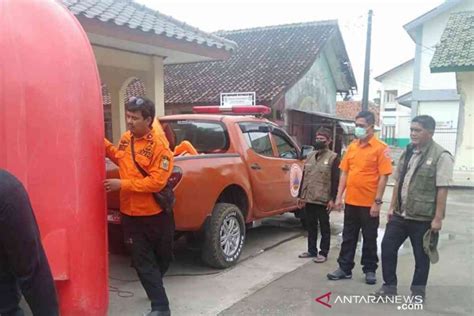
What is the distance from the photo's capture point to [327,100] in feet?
75.6

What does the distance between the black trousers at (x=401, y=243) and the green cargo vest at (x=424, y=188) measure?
0.32 feet

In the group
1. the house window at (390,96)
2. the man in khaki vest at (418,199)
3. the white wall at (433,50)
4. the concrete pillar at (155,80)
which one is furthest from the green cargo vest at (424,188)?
the house window at (390,96)

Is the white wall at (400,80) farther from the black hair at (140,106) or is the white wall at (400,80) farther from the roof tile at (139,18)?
the black hair at (140,106)

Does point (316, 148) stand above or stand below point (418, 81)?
below

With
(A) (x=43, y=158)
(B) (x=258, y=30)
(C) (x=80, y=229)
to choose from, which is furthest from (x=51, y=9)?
(B) (x=258, y=30)

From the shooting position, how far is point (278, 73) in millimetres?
18453

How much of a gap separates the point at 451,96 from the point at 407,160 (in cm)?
1713

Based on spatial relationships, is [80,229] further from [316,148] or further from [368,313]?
[316,148]

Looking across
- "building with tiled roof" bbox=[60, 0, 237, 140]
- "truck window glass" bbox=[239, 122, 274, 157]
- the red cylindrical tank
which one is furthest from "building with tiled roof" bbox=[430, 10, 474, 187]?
the red cylindrical tank

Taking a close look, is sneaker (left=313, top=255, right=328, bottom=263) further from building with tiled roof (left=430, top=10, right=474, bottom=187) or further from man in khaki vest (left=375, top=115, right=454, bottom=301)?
building with tiled roof (left=430, top=10, right=474, bottom=187)

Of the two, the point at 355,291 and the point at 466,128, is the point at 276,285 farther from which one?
the point at 466,128

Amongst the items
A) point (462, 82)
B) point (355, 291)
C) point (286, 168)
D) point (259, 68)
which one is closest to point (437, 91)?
point (462, 82)

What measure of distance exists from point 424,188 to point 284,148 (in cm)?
281

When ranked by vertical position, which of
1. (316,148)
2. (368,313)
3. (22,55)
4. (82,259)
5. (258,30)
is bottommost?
(368,313)
